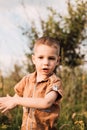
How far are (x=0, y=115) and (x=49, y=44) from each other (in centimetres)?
224

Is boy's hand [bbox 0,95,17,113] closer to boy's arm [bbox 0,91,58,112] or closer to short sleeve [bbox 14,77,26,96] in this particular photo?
boy's arm [bbox 0,91,58,112]

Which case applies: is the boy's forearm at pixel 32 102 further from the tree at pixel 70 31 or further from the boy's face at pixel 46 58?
the tree at pixel 70 31

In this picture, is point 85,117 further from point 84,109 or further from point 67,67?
point 67,67

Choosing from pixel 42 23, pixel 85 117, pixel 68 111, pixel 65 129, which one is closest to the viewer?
pixel 65 129

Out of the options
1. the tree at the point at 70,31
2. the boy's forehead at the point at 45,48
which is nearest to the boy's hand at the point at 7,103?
the boy's forehead at the point at 45,48

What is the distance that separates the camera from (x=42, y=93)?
3.95 meters

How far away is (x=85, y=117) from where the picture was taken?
21.3ft

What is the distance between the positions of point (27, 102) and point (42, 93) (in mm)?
210

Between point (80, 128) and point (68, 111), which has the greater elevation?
point (80, 128)

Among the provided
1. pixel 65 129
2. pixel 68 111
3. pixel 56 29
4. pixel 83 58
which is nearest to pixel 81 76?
pixel 83 58

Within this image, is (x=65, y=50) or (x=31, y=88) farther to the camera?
(x=65, y=50)

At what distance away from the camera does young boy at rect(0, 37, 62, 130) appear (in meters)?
3.81

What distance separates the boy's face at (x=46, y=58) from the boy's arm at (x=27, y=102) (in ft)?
0.75

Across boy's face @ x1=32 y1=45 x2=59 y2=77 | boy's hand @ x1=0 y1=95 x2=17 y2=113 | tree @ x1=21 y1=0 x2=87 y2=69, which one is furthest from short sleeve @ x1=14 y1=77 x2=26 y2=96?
tree @ x1=21 y1=0 x2=87 y2=69
